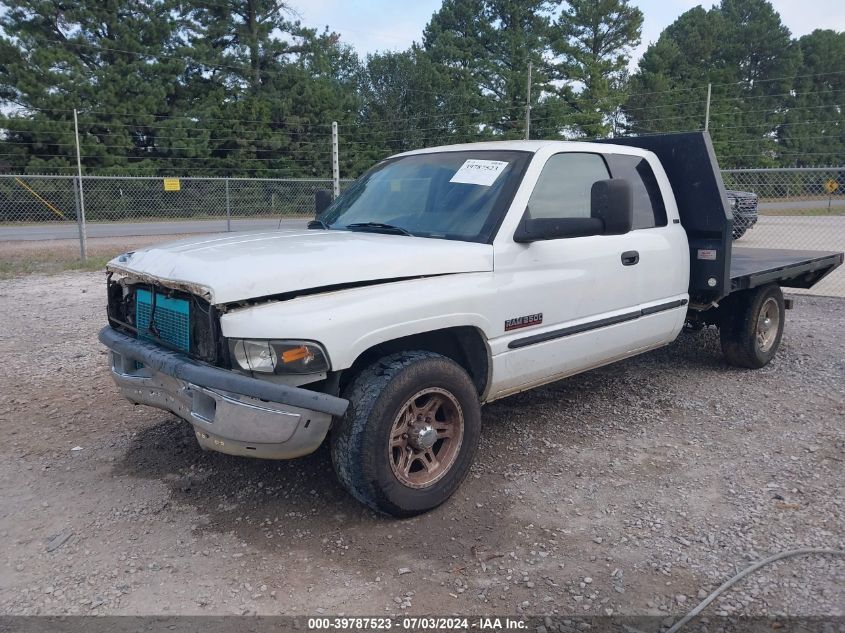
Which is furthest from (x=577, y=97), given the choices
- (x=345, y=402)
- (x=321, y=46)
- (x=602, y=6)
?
(x=345, y=402)

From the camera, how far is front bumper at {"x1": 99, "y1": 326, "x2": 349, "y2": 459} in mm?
3037

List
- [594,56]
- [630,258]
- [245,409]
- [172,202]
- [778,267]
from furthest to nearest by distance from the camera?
[594,56] < [172,202] < [778,267] < [630,258] < [245,409]

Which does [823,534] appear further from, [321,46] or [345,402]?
[321,46]

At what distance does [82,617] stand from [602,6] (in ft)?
152

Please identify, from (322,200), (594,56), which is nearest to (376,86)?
(594,56)

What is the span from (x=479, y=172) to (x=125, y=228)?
20.6 m

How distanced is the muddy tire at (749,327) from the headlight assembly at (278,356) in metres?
4.21

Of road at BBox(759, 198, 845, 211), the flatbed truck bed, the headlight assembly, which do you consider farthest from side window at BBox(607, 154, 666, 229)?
road at BBox(759, 198, 845, 211)

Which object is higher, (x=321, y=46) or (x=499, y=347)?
(x=321, y=46)

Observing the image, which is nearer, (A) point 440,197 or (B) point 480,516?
(B) point 480,516

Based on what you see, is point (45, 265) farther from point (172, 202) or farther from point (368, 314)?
point (368, 314)

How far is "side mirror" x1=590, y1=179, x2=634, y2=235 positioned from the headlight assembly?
1869 millimetres

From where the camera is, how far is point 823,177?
2144 centimetres

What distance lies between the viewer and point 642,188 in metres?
5.08
